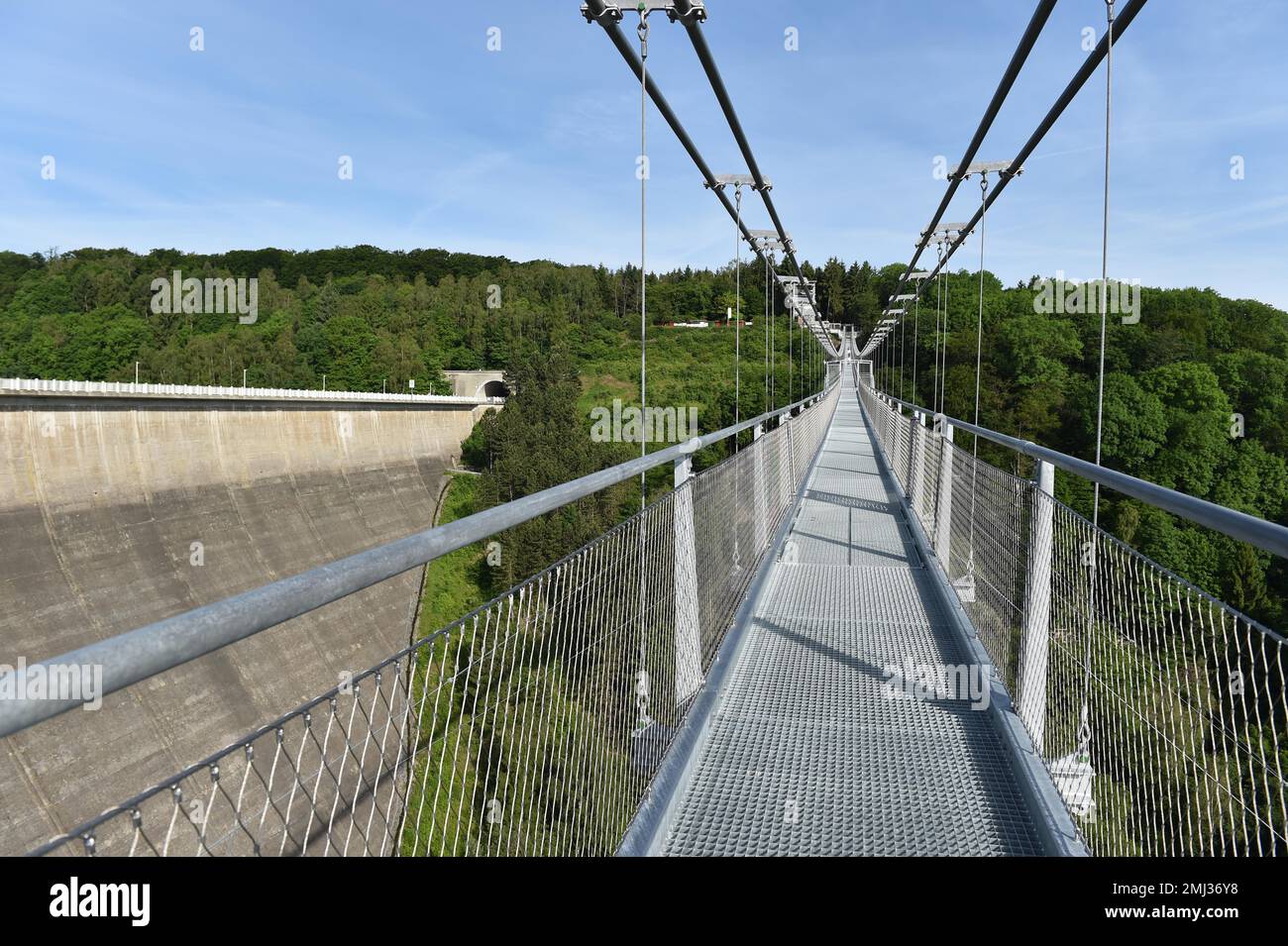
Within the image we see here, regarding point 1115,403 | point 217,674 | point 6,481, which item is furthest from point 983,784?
point 1115,403

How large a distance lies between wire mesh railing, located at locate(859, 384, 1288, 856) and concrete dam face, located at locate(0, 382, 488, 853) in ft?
55.6

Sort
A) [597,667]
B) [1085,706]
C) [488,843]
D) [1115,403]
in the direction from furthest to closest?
[1115,403], [1085,706], [597,667], [488,843]

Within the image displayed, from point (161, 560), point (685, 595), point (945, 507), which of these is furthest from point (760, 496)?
point (161, 560)

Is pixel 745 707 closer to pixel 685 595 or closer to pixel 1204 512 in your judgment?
pixel 685 595

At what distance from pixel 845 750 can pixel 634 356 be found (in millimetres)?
63208

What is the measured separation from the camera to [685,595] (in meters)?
2.86

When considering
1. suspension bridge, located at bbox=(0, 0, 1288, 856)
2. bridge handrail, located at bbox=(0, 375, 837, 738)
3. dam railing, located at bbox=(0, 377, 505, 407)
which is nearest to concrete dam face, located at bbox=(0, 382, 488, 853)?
dam railing, located at bbox=(0, 377, 505, 407)

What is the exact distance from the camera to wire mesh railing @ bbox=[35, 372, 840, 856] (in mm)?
1045

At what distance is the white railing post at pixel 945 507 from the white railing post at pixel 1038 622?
1909mm

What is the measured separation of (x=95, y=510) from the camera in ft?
76.7

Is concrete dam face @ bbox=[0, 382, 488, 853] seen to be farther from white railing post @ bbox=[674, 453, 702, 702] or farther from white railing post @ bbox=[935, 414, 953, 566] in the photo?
white railing post @ bbox=[674, 453, 702, 702]
